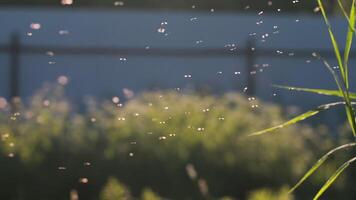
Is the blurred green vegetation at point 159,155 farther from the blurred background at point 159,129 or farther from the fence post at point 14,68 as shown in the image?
the fence post at point 14,68

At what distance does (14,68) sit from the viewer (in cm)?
1127

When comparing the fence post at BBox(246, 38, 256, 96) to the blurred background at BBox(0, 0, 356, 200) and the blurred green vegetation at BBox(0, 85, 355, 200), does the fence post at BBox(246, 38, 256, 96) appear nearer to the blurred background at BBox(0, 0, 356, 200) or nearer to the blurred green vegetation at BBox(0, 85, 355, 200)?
the blurred background at BBox(0, 0, 356, 200)

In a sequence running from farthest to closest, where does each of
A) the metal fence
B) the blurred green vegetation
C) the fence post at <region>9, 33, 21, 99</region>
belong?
the fence post at <region>9, 33, 21, 99</region>, the metal fence, the blurred green vegetation

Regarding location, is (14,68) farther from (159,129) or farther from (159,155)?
(159,155)

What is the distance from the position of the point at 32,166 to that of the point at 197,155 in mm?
951

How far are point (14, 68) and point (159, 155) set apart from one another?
6.06 metres

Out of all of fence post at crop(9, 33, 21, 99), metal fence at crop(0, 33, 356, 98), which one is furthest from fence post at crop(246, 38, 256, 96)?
fence post at crop(9, 33, 21, 99)

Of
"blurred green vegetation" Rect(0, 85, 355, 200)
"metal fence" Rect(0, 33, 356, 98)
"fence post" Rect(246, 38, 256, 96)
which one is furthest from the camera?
"metal fence" Rect(0, 33, 356, 98)

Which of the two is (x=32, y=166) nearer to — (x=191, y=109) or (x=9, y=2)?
(x=191, y=109)

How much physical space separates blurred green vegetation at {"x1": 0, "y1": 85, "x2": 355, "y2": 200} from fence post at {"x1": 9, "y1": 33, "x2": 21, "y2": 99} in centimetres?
466

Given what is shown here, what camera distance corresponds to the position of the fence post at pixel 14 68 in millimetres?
11102

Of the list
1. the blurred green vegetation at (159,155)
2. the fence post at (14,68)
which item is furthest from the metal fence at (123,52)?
the blurred green vegetation at (159,155)

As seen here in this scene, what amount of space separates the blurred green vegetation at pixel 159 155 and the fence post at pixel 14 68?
15.3 feet

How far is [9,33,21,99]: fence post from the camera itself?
1110cm
